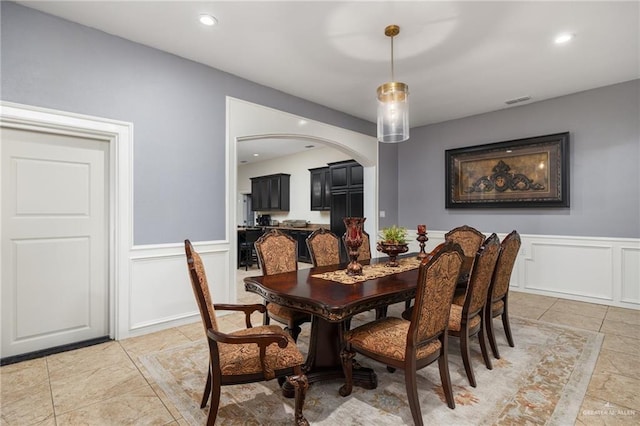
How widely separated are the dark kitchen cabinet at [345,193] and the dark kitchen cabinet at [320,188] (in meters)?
0.25

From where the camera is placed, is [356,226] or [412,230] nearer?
[356,226]

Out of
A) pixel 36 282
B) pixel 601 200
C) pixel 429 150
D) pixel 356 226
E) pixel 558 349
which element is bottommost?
pixel 558 349

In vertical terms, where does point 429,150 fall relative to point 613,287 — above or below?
above

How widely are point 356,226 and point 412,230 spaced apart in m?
3.97

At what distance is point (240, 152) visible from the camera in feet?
26.5

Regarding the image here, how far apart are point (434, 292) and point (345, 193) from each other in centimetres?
507

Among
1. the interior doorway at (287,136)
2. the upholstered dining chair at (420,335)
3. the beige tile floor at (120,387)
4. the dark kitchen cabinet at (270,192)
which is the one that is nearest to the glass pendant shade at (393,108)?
the upholstered dining chair at (420,335)

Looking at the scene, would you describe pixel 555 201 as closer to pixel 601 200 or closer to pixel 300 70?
pixel 601 200

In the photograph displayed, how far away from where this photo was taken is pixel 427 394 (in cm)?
208

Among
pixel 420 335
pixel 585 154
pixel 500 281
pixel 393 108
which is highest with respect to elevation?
pixel 393 108

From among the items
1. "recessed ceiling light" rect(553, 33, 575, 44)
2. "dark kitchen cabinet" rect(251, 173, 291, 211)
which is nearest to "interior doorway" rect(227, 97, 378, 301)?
"recessed ceiling light" rect(553, 33, 575, 44)

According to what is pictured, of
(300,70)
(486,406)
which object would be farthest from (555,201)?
(300,70)

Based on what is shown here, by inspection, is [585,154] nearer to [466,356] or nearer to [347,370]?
[466,356]

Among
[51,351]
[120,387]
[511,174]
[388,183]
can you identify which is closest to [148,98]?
[51,351]
